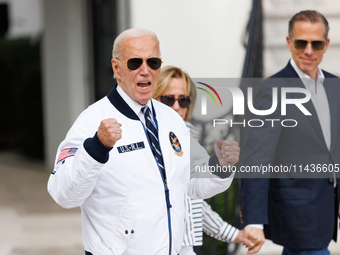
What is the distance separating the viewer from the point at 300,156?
2.83 m

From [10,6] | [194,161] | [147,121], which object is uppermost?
[10,6]

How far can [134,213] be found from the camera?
208cm

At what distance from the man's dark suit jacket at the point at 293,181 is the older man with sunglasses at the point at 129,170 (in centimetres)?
60

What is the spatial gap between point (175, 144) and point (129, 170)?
321mm

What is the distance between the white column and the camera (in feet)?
32.7

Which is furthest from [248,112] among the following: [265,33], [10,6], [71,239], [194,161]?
[10,6]

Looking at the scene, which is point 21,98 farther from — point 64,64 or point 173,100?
point 173,100

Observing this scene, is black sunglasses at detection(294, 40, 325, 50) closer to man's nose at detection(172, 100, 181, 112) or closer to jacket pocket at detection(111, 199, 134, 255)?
man's nose at detection(172, 100, 181, 112)

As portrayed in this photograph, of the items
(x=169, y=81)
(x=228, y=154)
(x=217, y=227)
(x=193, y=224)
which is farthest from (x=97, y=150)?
(x=217, y=227)

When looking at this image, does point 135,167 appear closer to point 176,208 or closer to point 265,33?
point 176,208

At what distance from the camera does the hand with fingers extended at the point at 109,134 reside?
189 cm

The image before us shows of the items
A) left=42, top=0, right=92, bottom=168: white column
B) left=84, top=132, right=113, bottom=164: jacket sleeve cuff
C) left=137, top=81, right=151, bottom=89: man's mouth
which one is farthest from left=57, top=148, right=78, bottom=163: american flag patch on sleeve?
left=42, top=0, right=92, bottom=168: white column

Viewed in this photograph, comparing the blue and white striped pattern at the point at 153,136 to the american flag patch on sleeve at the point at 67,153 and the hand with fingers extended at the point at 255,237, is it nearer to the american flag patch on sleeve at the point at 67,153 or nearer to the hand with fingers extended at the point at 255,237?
the american flag patch on sleeve at the point at 67,153

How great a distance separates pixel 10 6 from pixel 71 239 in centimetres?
1510
